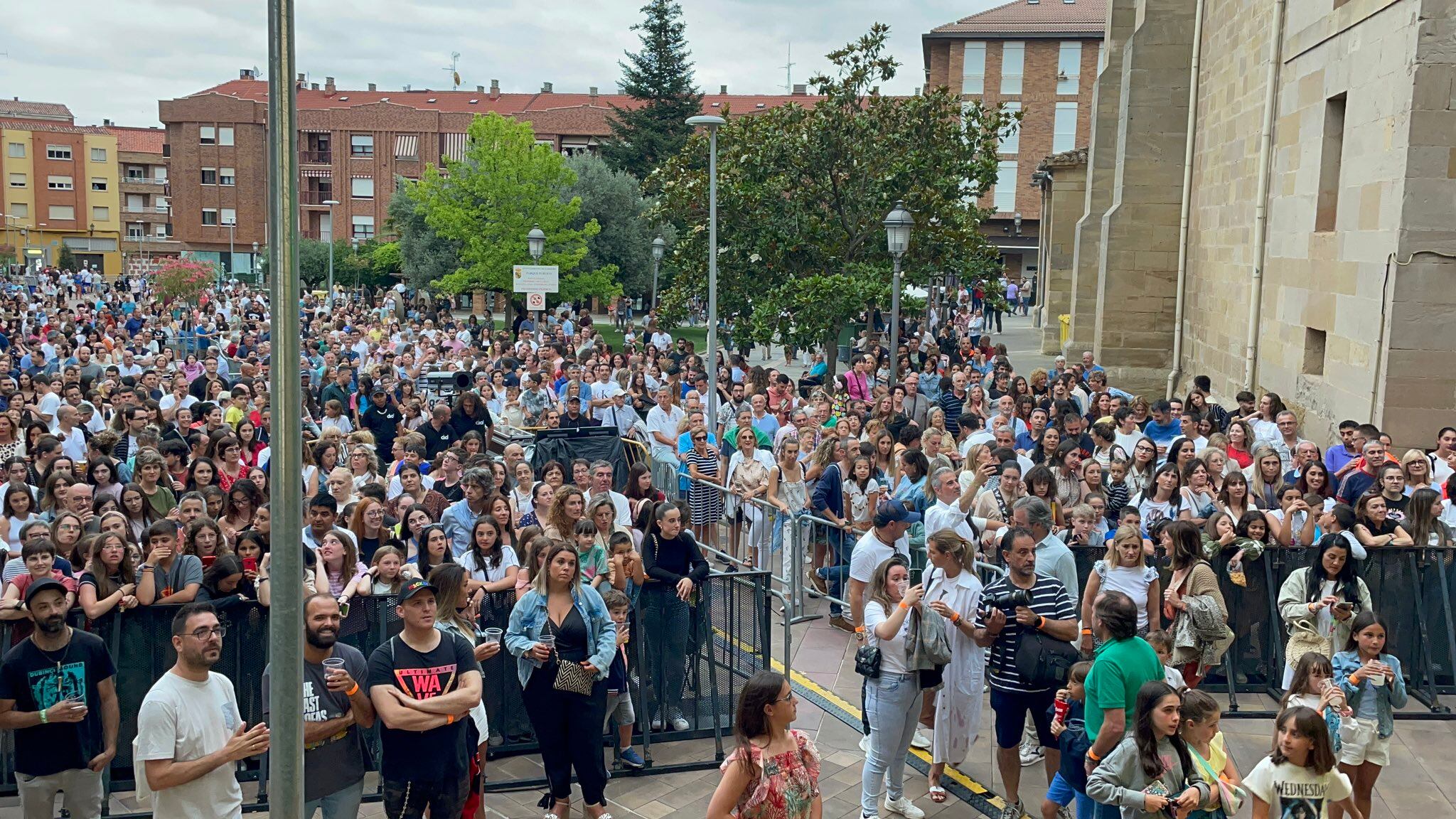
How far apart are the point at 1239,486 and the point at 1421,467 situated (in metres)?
1.58

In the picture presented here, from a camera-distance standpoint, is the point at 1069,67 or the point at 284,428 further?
the point at 1069,67

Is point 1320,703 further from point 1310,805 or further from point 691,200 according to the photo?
point 691,200

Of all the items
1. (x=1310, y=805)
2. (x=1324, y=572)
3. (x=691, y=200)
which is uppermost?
(x=691, y=200)

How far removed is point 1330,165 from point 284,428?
13.5 meters

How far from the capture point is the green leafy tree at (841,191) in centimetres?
2178

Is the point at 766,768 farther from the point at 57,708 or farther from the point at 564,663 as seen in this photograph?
the point at 57,708

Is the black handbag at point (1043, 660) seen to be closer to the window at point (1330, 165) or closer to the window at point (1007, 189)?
the window at point (1330, 165)

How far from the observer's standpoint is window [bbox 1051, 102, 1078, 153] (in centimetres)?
6381

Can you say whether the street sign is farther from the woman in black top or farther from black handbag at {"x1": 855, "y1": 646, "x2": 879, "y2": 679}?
black handbag at {"x1": 855, "y1": 646, "x2": 879, "y2": 679}

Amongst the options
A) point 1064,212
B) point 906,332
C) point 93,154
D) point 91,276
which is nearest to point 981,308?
point 1064,212

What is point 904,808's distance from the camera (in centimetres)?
709

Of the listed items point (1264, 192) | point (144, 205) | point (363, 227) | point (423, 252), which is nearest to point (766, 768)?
point (1264, 192)

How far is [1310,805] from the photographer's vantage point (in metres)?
5.54

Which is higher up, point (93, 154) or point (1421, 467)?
point (93, 154)
